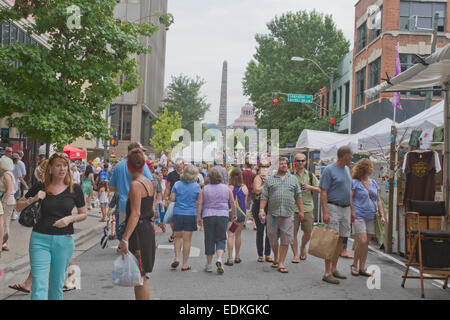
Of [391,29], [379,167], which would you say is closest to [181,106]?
[391,29]

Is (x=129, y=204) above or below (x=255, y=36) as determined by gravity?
below

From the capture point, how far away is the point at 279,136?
1604 inches

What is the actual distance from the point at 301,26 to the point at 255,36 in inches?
161

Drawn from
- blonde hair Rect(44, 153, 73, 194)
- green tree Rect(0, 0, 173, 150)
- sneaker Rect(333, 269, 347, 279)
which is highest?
green tree Rect(0, 0, 173, 150)

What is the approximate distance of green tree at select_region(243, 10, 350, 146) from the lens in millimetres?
37719

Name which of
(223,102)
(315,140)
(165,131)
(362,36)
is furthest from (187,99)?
(315,140)

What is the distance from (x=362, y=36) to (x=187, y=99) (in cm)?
3948

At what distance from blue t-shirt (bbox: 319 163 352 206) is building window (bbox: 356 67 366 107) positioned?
25568 millimetres

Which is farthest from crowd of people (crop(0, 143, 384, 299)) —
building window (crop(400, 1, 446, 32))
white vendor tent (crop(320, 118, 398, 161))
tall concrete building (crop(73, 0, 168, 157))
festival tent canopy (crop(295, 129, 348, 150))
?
tall concrete building (crop(73, 0, 168, 157))

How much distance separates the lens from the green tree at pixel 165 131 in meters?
61.0

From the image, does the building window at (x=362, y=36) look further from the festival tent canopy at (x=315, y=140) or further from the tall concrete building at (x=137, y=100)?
the tall concrete building at (x=137, y=100)

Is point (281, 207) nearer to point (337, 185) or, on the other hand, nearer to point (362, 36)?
point (337, 185)

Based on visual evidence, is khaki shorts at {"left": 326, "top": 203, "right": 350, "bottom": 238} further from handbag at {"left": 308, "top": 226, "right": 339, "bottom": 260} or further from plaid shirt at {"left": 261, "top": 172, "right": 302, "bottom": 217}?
plaid shirt at {"left": 261, "top": 172, "right": 302, "bottom": 217}
